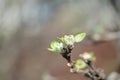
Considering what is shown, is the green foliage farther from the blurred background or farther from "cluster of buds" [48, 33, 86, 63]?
the blurred background

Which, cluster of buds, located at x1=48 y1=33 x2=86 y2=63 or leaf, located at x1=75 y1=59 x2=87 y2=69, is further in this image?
leaf, located at x1=75 y1=59 x2=87 y2=69

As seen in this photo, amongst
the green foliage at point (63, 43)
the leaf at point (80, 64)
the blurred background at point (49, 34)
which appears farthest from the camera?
the blurred background at point (49, 34)

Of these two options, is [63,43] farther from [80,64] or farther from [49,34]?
[49,34]

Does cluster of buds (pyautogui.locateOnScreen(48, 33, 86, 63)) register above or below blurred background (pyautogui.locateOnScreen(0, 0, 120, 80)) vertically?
below

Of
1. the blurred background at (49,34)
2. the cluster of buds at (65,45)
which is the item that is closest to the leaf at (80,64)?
the cluster of buds at (65,45)

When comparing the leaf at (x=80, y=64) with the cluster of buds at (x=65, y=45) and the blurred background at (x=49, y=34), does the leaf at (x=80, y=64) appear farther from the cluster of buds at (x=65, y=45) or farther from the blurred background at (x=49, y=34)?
the blurred background at (x=49, y=34)

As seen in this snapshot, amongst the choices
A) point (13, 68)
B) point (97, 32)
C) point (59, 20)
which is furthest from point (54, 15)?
point (97, 32)

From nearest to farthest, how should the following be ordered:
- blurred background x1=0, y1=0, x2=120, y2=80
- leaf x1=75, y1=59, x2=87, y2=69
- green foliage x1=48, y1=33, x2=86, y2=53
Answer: green foliage x1=48, y1=33, x2=86, y2=53
leaf x1=75, y1=59, x2=87, y2=69
blurred background x1=0, y1=0, x2=120, y2=80

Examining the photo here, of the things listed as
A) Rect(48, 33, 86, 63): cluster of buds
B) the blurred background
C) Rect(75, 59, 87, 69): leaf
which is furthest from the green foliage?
the blurred background
